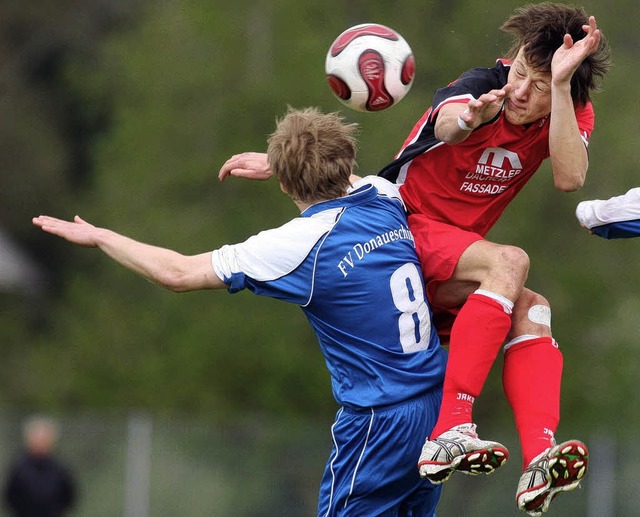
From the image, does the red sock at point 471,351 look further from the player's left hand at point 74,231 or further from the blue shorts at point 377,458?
the player's left hand at point 74,231

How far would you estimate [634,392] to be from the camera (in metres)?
18.0

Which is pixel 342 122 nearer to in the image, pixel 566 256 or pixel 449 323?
pixel 449 323

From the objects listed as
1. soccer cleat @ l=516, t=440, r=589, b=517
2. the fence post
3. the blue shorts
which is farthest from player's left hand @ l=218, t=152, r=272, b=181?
the fence post

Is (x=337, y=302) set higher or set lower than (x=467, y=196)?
lower

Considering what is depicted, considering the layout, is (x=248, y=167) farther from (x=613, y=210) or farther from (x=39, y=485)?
(x=39, y=485)

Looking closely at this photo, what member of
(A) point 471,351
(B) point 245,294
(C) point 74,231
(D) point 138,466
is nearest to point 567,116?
(A) point 471,351

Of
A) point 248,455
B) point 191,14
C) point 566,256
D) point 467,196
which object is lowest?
point 248,455

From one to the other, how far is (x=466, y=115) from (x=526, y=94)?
15.5 inches

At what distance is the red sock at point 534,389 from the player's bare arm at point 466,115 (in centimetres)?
99

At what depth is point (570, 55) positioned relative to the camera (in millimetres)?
5484

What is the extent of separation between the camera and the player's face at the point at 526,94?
5750mm

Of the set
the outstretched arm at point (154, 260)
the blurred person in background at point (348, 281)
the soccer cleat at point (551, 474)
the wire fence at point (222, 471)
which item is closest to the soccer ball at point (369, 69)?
the blurred person in background at point (348, 281)

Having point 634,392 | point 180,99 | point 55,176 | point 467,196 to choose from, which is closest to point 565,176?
point 467,196

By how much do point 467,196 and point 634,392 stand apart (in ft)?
41.0
